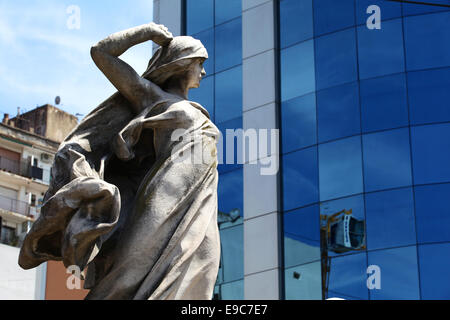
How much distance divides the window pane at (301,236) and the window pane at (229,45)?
19.8ft

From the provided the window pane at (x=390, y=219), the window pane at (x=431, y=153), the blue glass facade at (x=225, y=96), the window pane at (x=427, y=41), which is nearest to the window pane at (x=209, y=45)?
the blue glass facade at (x=225, y=96)

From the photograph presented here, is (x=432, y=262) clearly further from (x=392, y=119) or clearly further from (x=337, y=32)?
(x=337, y=32)

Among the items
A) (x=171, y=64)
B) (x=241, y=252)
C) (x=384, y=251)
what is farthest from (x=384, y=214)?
(x=171, y=64)

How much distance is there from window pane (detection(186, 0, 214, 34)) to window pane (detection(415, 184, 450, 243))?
1038 centimetres

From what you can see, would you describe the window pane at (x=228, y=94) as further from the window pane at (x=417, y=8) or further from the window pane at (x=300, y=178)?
the window pane at (x=417, y=8)

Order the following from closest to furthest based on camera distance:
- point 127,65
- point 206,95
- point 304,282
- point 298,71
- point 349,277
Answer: point 127,65
point 349,277
point 304,282
point 298,71
point 206,95

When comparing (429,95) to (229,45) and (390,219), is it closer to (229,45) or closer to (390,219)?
(390,219)

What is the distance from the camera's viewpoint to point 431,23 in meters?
30.0

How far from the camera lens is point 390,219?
28.2 metres

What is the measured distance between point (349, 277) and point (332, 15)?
834 centimetres

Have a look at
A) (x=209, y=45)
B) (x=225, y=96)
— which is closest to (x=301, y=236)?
(x=225, y=96)

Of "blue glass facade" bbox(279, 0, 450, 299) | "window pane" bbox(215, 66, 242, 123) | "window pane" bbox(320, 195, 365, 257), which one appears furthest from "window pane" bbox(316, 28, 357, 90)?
"window pane" bbox(320, 195, 365, 257)

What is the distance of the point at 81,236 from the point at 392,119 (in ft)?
74.3

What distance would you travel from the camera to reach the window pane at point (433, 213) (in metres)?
27.6
